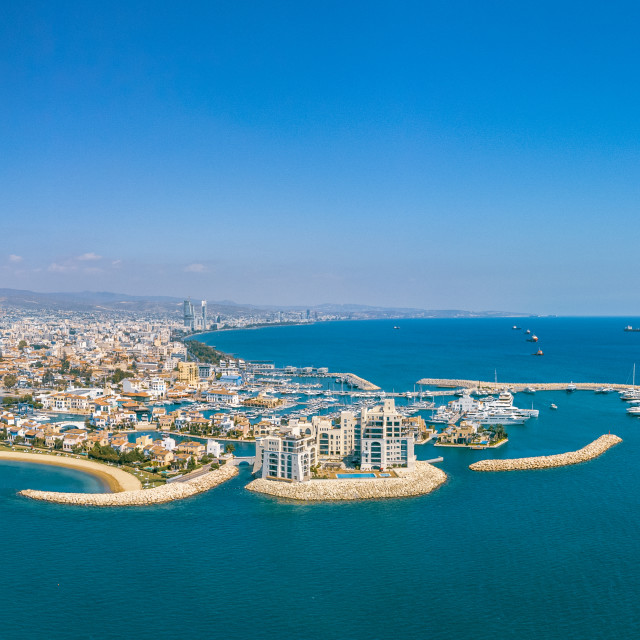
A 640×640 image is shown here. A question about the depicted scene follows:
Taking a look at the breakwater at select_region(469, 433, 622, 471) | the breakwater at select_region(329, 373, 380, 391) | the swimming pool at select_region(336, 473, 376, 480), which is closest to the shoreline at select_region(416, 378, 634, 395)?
the breakwater at select_region(329, 373, 380, 391)

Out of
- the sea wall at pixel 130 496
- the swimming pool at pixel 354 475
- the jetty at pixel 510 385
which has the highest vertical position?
the jetty at pixel 510 385

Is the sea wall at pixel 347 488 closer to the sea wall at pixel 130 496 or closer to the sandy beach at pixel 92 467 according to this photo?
the sea wall at pixel 130 496

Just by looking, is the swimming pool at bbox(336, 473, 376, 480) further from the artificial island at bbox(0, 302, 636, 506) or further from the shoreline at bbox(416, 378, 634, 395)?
the shoreline at bbox(416, 378, 634, 395)

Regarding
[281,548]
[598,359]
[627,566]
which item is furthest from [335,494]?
[598,359]

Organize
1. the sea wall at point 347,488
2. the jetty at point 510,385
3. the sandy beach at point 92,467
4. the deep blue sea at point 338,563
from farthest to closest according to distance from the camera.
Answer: the jetty at point 510,385
the sandy beach at point 92,467
the sea wall at point 347,488
the deep blue sea at point 338,563

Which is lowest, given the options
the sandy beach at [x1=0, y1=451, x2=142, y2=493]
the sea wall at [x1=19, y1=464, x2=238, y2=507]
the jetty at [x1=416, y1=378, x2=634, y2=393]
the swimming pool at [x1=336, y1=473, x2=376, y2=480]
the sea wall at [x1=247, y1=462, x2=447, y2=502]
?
the sandy beach at [x1=0, y1=451, x2=142, y2=493]

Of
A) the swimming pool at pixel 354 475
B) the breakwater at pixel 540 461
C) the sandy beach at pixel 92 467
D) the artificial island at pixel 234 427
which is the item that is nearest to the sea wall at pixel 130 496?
the artificial island at pixel 234 427

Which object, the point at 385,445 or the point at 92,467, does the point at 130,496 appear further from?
the point at 385,445

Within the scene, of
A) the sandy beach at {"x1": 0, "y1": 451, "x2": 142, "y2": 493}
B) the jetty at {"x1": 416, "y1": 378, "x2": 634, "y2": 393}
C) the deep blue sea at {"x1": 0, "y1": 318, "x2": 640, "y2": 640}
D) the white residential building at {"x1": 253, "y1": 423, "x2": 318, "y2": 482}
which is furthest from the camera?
the jetty at {"x1": 416, "y1": 378, "x2": 634, "y2": 393}
